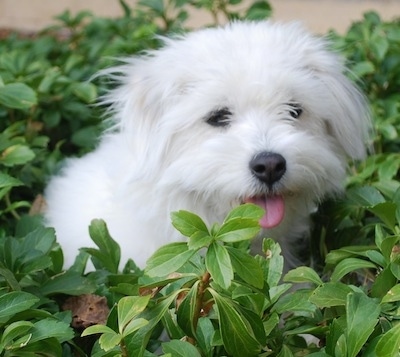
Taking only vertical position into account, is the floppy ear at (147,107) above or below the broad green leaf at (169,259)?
below

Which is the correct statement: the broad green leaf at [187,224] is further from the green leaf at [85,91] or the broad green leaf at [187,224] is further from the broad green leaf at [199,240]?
the green leaf at [85,91]

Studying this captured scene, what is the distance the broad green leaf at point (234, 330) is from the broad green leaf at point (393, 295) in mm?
334

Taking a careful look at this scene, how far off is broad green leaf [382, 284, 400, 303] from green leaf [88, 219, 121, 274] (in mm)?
940

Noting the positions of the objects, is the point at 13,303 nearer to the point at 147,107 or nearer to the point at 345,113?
the point at 147,107

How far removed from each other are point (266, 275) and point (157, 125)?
1.18 m

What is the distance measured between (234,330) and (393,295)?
41 centimetres

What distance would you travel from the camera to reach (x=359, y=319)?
194 cm

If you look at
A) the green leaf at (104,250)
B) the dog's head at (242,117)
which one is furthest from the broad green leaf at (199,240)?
the dog's head at (242,117)

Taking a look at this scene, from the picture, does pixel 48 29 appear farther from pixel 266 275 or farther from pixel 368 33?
pixel 266 275

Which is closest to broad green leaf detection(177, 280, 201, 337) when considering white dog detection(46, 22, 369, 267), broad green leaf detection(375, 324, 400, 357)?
broad green leaf detection(375, 324, 400, 357)

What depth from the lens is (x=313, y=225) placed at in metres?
3.53

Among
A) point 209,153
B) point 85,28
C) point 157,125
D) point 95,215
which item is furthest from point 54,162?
point 85,28

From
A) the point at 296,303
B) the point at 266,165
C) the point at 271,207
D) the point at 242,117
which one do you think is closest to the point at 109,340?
the point at 296,303

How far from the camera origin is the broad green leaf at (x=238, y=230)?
1.92 metres
